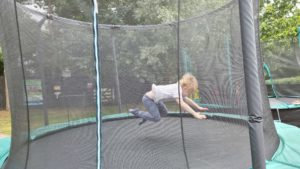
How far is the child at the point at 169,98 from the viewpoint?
178 cm

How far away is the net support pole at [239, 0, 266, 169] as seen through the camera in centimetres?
150

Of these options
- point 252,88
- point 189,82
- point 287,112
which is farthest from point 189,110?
point 287,112

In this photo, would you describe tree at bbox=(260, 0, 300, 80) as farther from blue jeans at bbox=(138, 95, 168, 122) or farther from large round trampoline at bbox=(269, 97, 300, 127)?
blue jeans at bbox=(138, 95, 168, 122)

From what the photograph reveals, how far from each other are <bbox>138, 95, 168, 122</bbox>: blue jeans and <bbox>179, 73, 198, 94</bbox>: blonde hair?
0.56 feet

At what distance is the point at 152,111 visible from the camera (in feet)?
5.93

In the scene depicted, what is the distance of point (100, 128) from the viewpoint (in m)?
1.69

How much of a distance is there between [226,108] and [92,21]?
0.88 metres

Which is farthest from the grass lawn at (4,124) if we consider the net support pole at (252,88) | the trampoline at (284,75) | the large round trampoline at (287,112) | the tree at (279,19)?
the tree at (279,19)

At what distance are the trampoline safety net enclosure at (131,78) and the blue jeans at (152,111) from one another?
3cm

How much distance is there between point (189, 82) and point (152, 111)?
0.89 feet

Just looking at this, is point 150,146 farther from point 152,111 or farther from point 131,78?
point 131,78

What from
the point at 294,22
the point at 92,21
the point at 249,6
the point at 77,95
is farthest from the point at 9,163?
the point at 294,22

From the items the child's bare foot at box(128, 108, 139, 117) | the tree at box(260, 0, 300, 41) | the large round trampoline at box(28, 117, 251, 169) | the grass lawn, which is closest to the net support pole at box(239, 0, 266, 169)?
the large round trampoline at box(28, 117, 251, 169)

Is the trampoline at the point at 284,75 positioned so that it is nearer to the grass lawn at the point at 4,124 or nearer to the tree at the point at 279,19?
the tree at the point at 279,19
